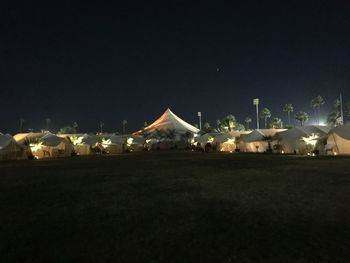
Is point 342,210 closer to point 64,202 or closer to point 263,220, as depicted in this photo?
point 263,220

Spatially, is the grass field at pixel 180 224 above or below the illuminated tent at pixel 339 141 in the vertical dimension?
below

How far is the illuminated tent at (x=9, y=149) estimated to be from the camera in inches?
1720

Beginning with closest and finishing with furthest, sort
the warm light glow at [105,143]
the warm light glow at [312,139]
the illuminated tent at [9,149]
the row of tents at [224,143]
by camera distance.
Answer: the row of tents at [224,143] → the warm light glow at [312,139] → the illuminated tent at [9,149] → the warm light glow at [105,143]

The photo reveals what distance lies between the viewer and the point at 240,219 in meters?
8.70

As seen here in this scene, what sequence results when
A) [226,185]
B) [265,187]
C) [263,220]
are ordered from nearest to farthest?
[263,220]
[265,187]
[226,185]

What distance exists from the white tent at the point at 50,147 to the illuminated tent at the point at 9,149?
3881 mm

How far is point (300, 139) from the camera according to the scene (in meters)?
43.8

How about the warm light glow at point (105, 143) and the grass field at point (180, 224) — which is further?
the warm light glow at point (105, 143)

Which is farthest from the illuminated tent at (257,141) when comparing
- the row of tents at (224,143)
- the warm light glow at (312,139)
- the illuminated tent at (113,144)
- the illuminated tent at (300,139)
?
the illuminated tent at (113,144)

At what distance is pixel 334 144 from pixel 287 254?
114 feet

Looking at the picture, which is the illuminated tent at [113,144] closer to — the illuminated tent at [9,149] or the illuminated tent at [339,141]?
the illuminated tent at [9,149]

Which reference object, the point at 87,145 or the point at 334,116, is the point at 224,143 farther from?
the point at 334,116

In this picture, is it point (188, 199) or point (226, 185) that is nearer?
point (188, 199)

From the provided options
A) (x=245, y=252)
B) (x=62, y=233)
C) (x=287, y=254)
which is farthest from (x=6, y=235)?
(x=287, y=254)
